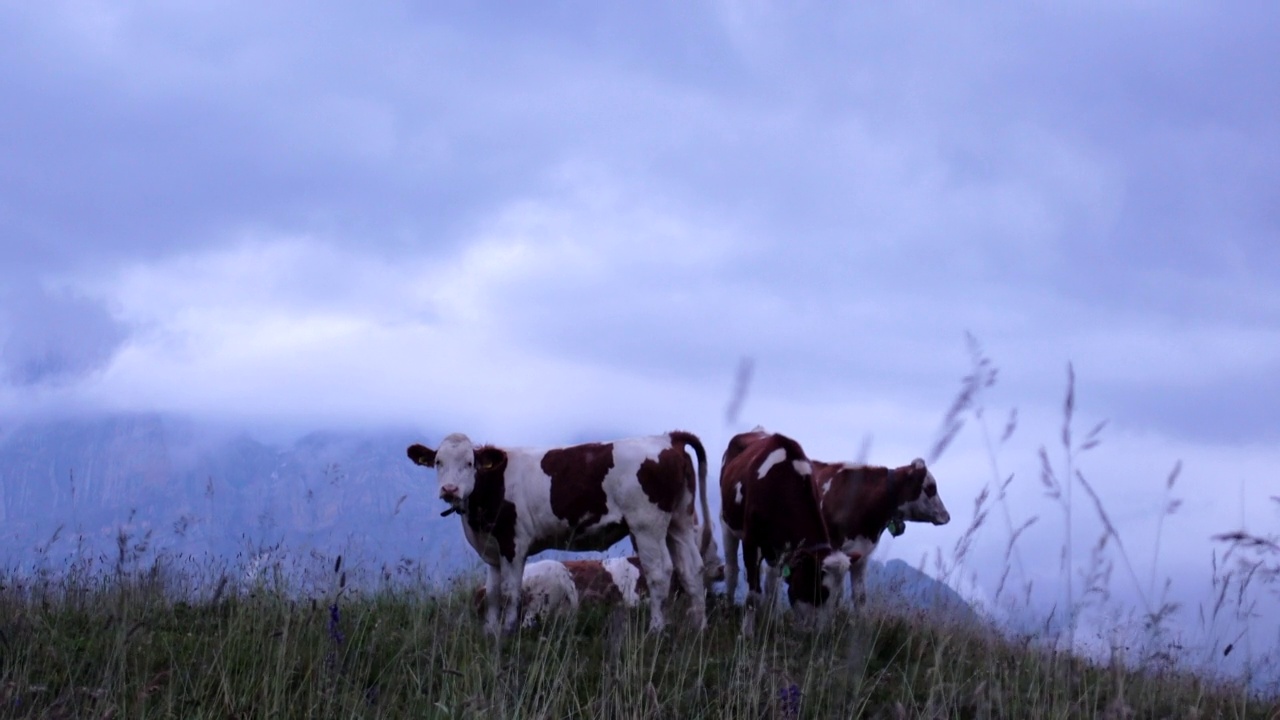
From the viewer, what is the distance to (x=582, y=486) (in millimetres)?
10859

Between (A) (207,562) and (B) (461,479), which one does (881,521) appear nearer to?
(B) (461,479)

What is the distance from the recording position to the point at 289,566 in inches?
378

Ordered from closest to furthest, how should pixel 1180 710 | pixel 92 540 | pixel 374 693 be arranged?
pixel 374 693 < pixel 1180 710 < pixel 92 540

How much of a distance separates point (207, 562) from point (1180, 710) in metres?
8.14

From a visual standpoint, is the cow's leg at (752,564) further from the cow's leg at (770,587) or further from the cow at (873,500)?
the cow at (873,500)

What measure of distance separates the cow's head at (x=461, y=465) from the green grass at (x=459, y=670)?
1054 mm

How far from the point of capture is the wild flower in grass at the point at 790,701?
5.84m

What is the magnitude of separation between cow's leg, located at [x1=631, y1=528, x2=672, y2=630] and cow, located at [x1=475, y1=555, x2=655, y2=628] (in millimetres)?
330

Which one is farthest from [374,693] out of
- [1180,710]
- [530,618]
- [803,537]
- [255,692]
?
[803,537]

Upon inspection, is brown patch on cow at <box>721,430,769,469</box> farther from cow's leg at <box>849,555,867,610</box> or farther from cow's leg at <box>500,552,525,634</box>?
cow's leg at <box>500,552,525,634</box>

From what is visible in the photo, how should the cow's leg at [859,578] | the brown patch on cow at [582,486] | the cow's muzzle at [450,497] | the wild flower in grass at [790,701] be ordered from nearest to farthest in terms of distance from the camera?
the wild flower in grass at [790,701]
the cow's muzzle at [450,497]
the brown patch on cow at [582,486]
the cow's leg at [859,578]

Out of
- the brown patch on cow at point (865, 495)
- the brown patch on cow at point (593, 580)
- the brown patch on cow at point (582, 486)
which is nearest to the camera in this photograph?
the brown patch on cow at point (582, 486)

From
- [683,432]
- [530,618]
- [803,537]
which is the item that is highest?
[683,432]

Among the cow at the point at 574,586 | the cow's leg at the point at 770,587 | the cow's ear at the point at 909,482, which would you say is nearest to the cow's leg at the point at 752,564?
the cow's leg at the point at 770,587
